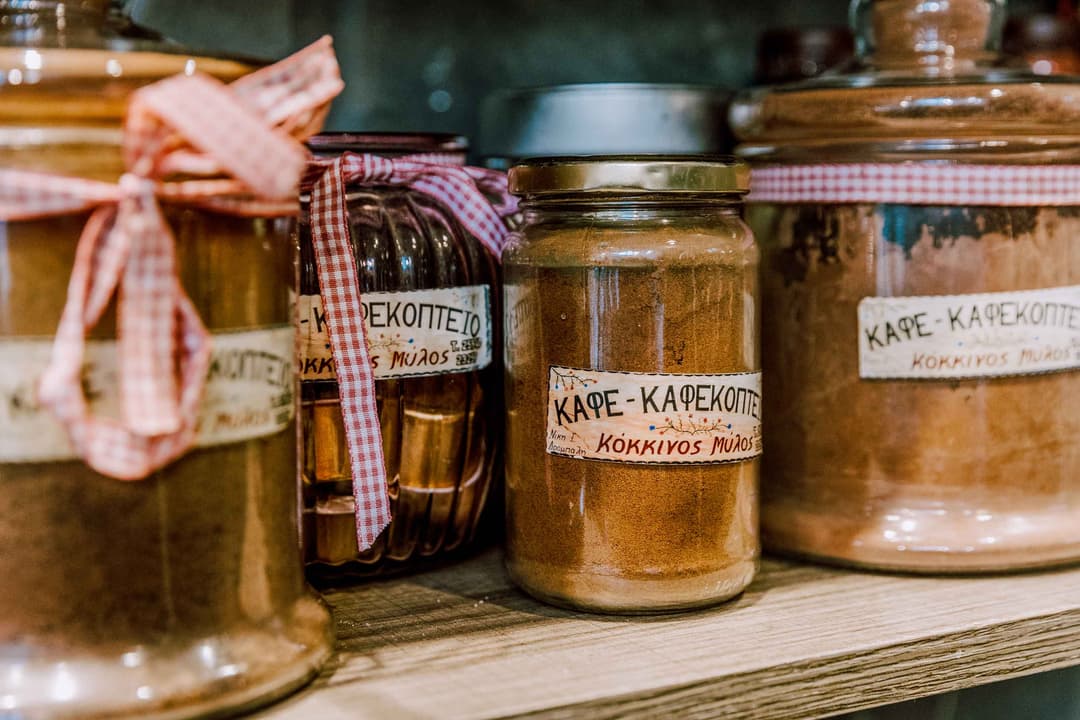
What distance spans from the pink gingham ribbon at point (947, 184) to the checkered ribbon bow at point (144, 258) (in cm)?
35

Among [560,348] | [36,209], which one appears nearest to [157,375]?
[36,209]

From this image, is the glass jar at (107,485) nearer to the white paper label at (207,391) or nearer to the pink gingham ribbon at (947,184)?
the white paper label at (207,391)

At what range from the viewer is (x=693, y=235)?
56cm

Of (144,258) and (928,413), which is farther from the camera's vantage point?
(928,413)

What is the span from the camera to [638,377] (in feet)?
1.80

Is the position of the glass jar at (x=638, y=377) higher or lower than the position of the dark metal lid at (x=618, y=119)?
lower

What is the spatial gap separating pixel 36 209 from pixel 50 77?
49 mm

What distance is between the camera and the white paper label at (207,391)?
42cm

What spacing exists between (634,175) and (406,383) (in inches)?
7.0

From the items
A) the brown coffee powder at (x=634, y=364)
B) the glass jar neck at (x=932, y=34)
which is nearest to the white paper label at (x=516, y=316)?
the brown coffee powder at (x=634, y=364)

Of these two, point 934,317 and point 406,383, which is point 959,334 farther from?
point 406,383

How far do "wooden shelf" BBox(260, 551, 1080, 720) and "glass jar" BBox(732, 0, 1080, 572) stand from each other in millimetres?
38

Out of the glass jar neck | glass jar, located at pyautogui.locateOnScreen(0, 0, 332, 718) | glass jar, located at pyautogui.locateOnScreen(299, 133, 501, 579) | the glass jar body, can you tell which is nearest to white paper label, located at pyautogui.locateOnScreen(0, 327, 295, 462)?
glass jar, located at pyautogui.locateOnScreen(0, 0, 332, 718)

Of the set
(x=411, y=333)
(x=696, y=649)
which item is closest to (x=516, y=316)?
(x=411, y=333)
